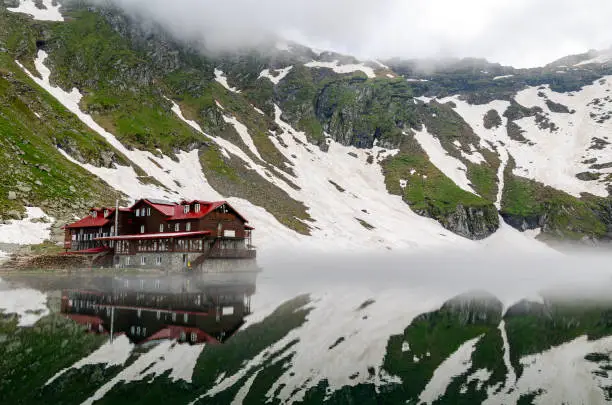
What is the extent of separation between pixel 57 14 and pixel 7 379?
199847 mm

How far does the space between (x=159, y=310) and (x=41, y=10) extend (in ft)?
629

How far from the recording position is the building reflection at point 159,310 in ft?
86.4

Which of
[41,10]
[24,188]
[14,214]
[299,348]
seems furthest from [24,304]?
[41,10]

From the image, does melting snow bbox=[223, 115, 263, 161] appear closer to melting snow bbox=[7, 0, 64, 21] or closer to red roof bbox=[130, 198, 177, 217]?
melting snow bbox=[7, 0, 64, 21]

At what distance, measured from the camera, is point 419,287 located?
55094 millimetres

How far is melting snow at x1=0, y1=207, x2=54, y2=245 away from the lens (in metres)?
64.1

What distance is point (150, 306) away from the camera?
36.4 meters

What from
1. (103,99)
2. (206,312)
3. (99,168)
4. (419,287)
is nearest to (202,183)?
(99,168)

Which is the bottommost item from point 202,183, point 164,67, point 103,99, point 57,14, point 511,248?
point 511,248

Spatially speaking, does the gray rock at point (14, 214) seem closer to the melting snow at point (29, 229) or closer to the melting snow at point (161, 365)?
the melting snow at point (29, 229)

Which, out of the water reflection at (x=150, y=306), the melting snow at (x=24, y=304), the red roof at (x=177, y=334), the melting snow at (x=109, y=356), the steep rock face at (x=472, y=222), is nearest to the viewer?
the melting snow at (x=109, y=356)

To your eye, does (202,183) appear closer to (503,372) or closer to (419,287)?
(419,287)

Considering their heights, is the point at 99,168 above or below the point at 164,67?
below

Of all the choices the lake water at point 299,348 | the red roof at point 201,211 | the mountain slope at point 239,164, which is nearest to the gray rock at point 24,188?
the mountain slope at point 239,164
